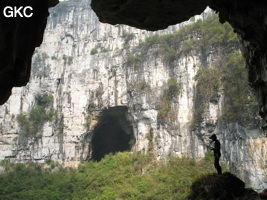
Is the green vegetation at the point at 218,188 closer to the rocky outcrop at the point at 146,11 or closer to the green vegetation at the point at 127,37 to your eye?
the rocky outcrop at the point at 146,11

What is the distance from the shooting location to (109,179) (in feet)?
70.5

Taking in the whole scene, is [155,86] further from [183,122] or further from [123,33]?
[123,33]

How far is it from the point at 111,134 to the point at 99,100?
185 inches

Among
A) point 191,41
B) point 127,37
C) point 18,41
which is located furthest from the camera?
point 127,37

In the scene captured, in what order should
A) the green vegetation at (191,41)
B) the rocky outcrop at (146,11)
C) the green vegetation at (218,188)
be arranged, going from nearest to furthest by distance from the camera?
the rocky outcrop at (146,11) < the green vegetation at (218,188) < the green vegetation at (191,41)

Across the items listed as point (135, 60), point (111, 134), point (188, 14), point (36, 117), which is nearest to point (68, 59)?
point (36, 117)

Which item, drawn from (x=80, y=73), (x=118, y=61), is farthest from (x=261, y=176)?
(x=80, y=73)

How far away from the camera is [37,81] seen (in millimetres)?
30453

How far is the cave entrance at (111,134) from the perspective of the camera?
92.2 ft

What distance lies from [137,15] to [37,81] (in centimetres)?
2596

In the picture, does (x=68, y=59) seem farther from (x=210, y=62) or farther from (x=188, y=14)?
(x=188, y=14)

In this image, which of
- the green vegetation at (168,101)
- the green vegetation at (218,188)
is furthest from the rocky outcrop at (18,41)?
the green vegetation at (168,101)

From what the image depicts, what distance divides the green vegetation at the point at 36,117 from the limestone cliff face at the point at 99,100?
0.36 ft

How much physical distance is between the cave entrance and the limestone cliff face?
108 millimetres
